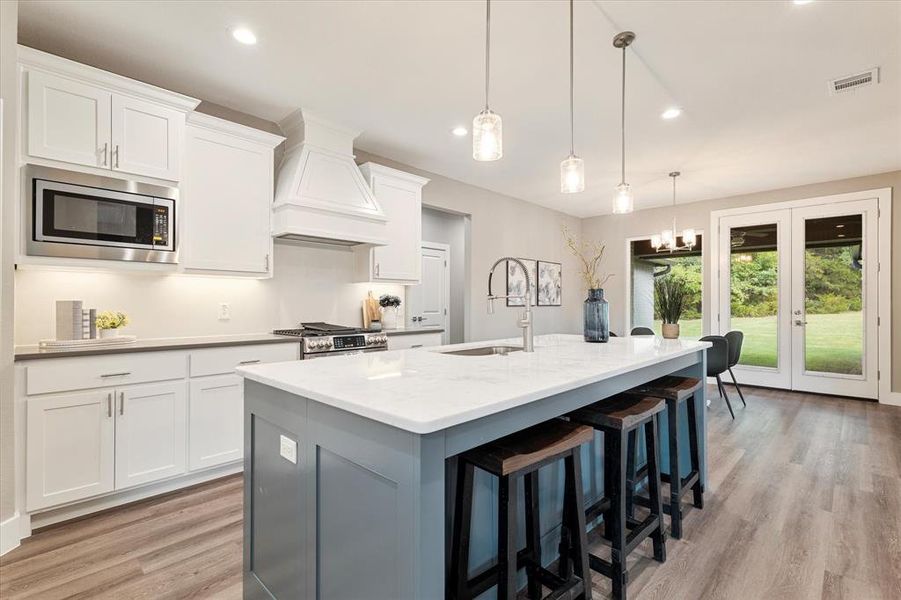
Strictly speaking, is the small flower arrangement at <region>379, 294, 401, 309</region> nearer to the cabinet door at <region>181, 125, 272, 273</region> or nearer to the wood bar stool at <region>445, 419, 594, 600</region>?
the cabinet door at <region>181, 125, 272, 273</region>

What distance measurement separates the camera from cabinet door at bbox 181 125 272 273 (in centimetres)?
292

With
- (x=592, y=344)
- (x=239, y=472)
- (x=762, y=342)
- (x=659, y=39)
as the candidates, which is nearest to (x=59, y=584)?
(x=239, y=472)

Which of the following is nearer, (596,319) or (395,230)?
(596,319)

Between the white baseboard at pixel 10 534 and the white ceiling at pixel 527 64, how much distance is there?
2.62m

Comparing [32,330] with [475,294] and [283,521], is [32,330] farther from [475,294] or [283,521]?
[475,294]

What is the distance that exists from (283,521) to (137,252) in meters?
2.10

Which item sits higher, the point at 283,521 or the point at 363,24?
the point at 363,24

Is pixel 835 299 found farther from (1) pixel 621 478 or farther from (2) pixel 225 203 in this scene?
(2) pixel 225 203

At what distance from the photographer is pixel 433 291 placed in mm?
5742

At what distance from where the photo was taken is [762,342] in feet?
18.8

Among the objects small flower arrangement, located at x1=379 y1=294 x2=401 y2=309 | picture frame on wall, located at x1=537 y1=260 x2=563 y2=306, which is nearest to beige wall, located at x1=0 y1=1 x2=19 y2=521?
small flower arrangement, located at x1=379 y1=294 x2=401 y2=309

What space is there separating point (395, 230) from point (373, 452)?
3.29 metres

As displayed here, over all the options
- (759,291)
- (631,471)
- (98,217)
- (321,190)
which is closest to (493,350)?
(631,471)

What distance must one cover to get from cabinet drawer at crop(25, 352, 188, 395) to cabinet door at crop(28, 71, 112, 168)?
3.69ft
